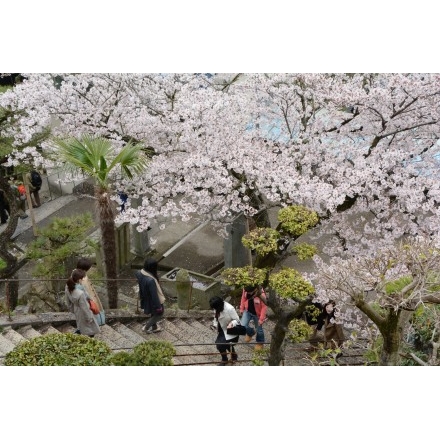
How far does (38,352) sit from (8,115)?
3.86m

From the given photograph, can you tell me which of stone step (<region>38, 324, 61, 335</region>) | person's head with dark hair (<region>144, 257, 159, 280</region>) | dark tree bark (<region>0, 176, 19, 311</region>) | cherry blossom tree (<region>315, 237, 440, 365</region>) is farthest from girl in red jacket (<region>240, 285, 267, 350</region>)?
dark tree bark (<region>0, 176, 19, 311</region>)

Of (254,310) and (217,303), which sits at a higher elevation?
(217,303)

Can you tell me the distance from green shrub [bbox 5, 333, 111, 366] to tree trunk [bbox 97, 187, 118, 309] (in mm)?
1732

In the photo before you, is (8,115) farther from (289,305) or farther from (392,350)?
(392,350)

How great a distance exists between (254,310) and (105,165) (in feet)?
9.17

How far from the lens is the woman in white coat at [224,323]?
30.3 feet

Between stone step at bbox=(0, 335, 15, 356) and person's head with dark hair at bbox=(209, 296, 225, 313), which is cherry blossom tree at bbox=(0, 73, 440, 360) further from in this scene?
stone step at bbox=(0, 335, 15, 356)

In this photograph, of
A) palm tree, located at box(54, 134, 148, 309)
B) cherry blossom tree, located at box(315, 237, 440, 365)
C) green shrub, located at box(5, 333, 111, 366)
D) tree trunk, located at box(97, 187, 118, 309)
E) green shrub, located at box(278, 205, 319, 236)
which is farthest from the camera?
tree trunk, located at box(97, 187, 118, 309)

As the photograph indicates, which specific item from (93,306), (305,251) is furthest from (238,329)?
(93,306)

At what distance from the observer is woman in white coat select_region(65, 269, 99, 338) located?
9438 mm

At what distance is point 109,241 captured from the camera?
1029cm

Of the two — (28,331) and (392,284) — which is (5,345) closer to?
(28,331)

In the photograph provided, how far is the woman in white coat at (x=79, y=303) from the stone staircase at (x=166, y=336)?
1.06 feet

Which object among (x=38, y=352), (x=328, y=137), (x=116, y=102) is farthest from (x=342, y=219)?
(x=38, y=352)
